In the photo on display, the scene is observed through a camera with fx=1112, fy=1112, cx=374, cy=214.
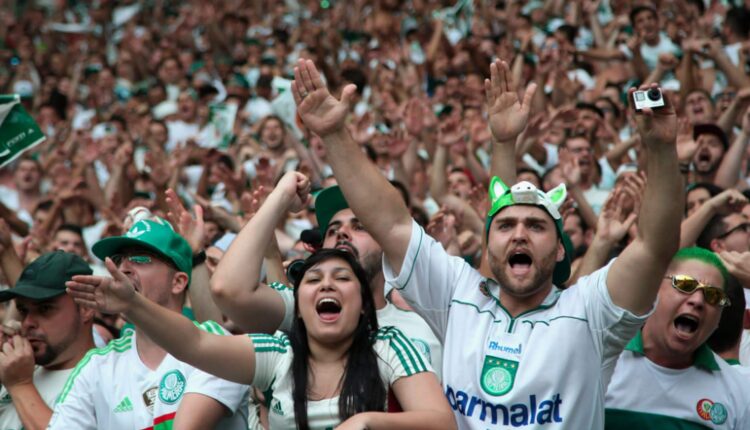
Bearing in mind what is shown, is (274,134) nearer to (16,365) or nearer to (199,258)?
(199,258)

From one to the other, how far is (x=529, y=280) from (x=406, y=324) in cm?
94

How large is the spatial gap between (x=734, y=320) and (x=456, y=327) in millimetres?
1465

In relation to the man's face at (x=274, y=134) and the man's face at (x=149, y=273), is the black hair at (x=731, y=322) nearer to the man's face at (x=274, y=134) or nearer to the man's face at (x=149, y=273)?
the man's face at (x=149, y=273)

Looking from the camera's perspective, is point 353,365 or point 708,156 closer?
point 353,365

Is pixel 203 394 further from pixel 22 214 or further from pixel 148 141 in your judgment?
pixel 148 141

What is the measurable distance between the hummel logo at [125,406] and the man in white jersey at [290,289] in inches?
22.7

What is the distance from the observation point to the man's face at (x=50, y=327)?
5.13m

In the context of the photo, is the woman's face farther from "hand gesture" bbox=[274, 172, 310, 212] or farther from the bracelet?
the bracelet

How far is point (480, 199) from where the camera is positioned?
745 centimetres

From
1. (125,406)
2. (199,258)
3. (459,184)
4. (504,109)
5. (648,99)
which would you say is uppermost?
(648,99)

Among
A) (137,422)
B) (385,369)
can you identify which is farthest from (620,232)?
(137,422)

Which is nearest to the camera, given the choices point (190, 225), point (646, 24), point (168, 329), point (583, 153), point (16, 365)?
point (168, 329)

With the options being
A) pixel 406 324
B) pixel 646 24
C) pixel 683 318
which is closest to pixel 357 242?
pixel 406 324

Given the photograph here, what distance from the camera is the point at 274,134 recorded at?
32.8 ft
